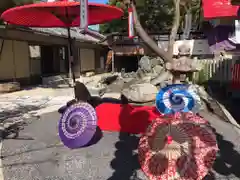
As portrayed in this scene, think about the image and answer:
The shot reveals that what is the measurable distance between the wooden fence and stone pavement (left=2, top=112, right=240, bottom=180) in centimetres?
702

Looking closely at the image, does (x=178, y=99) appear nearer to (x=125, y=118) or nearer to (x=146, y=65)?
(x=125, y=118)

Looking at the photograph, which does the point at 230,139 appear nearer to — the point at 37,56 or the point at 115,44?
the point at 37,56

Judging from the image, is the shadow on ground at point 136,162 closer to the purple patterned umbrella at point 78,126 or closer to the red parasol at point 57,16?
the purple patterned umbrella at point 78,126

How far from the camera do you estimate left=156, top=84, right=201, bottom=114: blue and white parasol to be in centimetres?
494

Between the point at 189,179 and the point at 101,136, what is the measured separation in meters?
2.89

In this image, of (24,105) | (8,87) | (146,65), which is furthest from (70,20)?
(146,65)

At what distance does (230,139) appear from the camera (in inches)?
212

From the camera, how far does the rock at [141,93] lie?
22.5 ft

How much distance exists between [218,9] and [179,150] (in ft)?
21.3

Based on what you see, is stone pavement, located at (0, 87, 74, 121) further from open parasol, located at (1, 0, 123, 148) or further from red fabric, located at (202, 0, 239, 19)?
red fabric, located at (202, 0, 239, 19)

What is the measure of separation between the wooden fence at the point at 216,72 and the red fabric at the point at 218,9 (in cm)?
416

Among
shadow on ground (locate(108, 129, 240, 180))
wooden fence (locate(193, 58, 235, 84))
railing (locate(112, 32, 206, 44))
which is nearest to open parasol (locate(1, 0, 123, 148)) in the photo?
shadow on ground (locate(108, 129, 240, 180))

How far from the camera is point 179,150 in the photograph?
10.1 ft

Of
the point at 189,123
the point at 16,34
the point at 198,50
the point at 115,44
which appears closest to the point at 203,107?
the point at 189,123
